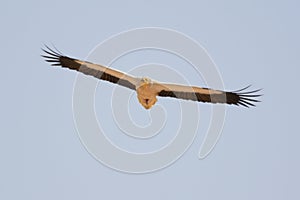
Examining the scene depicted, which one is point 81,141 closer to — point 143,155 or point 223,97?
point 143,155

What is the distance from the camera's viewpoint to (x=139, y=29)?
3522cm

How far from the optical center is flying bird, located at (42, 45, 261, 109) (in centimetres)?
3275

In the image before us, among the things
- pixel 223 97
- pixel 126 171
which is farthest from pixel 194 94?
pixel 126 171

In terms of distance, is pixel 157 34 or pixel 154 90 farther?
pixel 157 34

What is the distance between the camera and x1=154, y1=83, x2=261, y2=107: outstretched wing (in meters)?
33.0

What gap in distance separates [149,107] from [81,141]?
Answer: 3021 millimetres

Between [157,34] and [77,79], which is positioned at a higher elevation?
[157,34]

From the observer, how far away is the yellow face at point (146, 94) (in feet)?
107

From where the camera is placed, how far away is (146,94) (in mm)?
32781

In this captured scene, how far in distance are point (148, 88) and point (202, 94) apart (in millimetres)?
1866

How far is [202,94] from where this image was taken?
33594 mm

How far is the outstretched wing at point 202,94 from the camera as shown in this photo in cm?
3300

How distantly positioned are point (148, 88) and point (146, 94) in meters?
0.21

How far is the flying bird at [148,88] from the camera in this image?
32.8 meters
